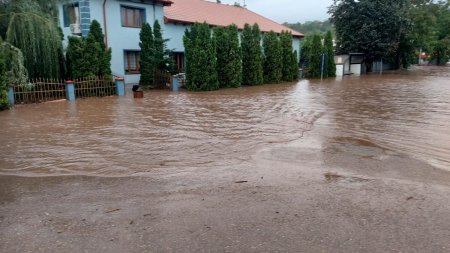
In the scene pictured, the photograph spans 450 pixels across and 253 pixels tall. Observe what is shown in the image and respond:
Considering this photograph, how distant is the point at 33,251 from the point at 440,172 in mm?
5354

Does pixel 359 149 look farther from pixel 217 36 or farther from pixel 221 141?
pixel 217 36

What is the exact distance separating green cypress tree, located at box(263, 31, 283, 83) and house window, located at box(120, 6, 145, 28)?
801 cm

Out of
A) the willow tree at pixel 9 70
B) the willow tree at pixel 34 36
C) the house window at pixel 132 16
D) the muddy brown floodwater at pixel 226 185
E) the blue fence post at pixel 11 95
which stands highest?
the house window at pixel 132 16

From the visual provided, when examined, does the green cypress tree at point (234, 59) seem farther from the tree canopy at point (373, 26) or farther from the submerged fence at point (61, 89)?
the tree canopy at point (373, 26)

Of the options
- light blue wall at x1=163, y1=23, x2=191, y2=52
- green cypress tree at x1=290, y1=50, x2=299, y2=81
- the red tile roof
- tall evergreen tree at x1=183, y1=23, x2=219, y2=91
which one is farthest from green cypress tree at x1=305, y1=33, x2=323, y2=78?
tall evergreen tree at x1=183, y1=23, x2=219, y2=91

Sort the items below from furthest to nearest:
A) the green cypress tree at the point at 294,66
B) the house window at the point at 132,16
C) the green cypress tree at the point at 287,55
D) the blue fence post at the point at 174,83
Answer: the green cypress tree at the point at 294,66 < the green cypress tree at the point at 287,55 < the house window at the point at 132,16 < the blue fence post at the point at 174,83

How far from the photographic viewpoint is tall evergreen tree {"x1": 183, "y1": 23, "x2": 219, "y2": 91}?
19000 mm

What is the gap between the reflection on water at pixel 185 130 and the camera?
6.14 meters

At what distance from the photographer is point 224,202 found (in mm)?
4309

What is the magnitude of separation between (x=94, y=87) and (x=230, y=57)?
7791 mm

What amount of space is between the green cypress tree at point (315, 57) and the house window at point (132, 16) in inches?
552

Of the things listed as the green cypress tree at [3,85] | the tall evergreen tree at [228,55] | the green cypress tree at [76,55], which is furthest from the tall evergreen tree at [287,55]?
the green cypress tree at [3,85]

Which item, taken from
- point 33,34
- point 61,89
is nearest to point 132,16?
point 61,89

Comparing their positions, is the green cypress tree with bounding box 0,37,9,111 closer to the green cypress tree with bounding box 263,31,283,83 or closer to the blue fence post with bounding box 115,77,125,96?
the blue fence post with bounding box 115,77,125,96
